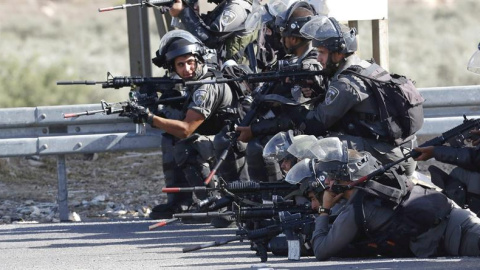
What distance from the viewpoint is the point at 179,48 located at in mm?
12438

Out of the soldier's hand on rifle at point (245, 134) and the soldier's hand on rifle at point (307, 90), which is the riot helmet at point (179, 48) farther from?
the soldier's hand on rifle at point (307, 90)

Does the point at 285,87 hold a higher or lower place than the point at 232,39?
lower

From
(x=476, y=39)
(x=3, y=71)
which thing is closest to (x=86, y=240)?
(x=3, y=71)

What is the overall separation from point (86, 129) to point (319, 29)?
316cm

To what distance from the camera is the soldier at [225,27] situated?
43.0 feet

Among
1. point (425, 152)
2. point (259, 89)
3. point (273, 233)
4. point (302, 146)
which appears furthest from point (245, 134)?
point (425, 152)

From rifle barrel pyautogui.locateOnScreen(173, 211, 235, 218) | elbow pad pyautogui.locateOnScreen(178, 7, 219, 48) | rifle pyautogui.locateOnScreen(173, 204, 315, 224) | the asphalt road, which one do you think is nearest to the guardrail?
the asphalt road

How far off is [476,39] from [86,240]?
2281 cm

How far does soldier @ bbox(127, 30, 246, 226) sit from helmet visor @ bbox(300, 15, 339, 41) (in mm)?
1511

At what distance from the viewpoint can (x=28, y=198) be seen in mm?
14633

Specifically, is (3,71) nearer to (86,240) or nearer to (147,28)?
(147,28)

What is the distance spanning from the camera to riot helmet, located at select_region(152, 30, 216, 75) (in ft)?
40.8

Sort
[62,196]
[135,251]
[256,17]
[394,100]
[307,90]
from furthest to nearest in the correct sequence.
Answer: [62,196], [256,17], [307,90], [135,251], [394,100]

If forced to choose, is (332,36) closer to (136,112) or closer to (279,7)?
(279,7)
